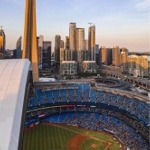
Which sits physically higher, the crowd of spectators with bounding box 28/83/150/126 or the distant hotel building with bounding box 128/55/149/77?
the distant hotel building with bounding box 128/55/149/77

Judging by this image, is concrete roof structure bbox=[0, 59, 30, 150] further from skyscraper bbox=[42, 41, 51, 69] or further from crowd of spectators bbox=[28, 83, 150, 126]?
skyscraper bbox=[42, 41, 51, 69]

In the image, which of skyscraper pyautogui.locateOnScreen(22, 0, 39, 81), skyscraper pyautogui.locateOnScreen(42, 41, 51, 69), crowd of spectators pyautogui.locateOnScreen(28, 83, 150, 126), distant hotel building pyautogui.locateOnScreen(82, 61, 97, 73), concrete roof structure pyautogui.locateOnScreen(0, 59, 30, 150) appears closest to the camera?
concrete roof structure pyautogui.locateOnScreen(0, 59, 30, 150)

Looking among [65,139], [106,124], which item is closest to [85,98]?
[106,124]

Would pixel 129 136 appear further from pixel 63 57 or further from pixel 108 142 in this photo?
pixel 63 57

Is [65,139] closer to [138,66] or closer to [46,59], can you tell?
[138,66]

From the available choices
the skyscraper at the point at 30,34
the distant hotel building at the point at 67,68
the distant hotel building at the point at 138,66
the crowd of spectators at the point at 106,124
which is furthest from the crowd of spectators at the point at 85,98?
the distant hotel building at the point at 138,66

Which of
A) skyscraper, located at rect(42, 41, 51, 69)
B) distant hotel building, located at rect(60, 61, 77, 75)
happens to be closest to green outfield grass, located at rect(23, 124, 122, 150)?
distant hotel building, located at rect(60, 61, 77, 75)
